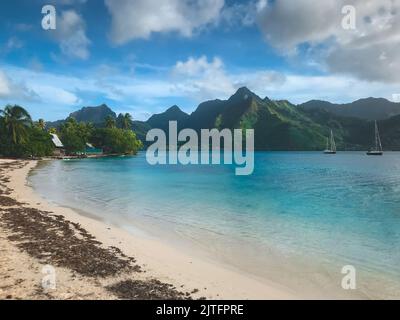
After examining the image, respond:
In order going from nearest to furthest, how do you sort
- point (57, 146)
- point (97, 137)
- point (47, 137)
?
1. point (47, 137)
2. point (57, 146)
3. point (97, 137)

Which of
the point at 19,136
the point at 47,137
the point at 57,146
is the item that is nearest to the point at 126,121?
the point at 57,146

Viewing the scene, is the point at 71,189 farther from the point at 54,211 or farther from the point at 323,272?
the point at 323,272

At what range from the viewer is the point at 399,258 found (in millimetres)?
16641

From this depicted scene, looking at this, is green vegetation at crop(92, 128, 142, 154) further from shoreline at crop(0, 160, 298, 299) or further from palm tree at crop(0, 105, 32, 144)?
shoreline at crop(0, 160, 298, 299)

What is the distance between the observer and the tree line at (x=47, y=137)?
10356 cm

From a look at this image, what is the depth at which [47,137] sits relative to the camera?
400ft

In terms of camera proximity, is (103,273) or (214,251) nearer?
(103,273)

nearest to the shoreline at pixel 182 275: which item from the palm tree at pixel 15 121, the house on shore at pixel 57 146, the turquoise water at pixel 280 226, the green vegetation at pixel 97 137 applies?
the turquoise water at pixel 280 226

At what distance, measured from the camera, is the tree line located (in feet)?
340

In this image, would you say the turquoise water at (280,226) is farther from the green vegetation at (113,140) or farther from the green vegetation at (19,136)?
the green vegetation at (113,140)

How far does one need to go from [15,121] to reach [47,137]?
18756 mm

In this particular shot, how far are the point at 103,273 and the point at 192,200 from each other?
23754 mm

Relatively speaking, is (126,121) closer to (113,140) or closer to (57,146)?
(113,140)
